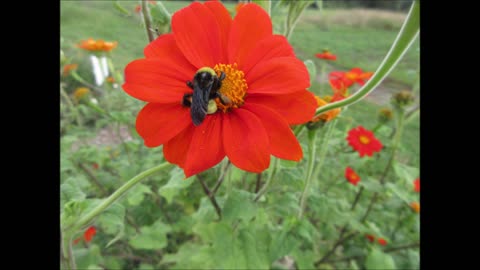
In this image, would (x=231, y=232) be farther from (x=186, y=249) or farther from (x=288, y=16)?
(x=288, y=16)

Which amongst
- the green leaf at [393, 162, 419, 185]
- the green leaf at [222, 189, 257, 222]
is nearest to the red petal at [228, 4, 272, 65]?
the green leaf at [222, 189, 257, 222]

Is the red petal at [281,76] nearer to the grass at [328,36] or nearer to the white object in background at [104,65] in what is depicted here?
the white object in background at [104,65]

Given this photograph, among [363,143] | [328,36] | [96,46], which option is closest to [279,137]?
[363,143]

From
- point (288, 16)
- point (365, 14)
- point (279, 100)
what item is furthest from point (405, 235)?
point (365, 14)

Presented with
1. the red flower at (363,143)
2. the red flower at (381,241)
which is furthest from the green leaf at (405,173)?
the red flower at (381,241)

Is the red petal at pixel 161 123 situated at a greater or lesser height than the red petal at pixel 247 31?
lesser

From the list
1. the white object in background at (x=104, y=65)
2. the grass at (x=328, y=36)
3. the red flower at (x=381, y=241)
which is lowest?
the grass at (x=328, y=36)
